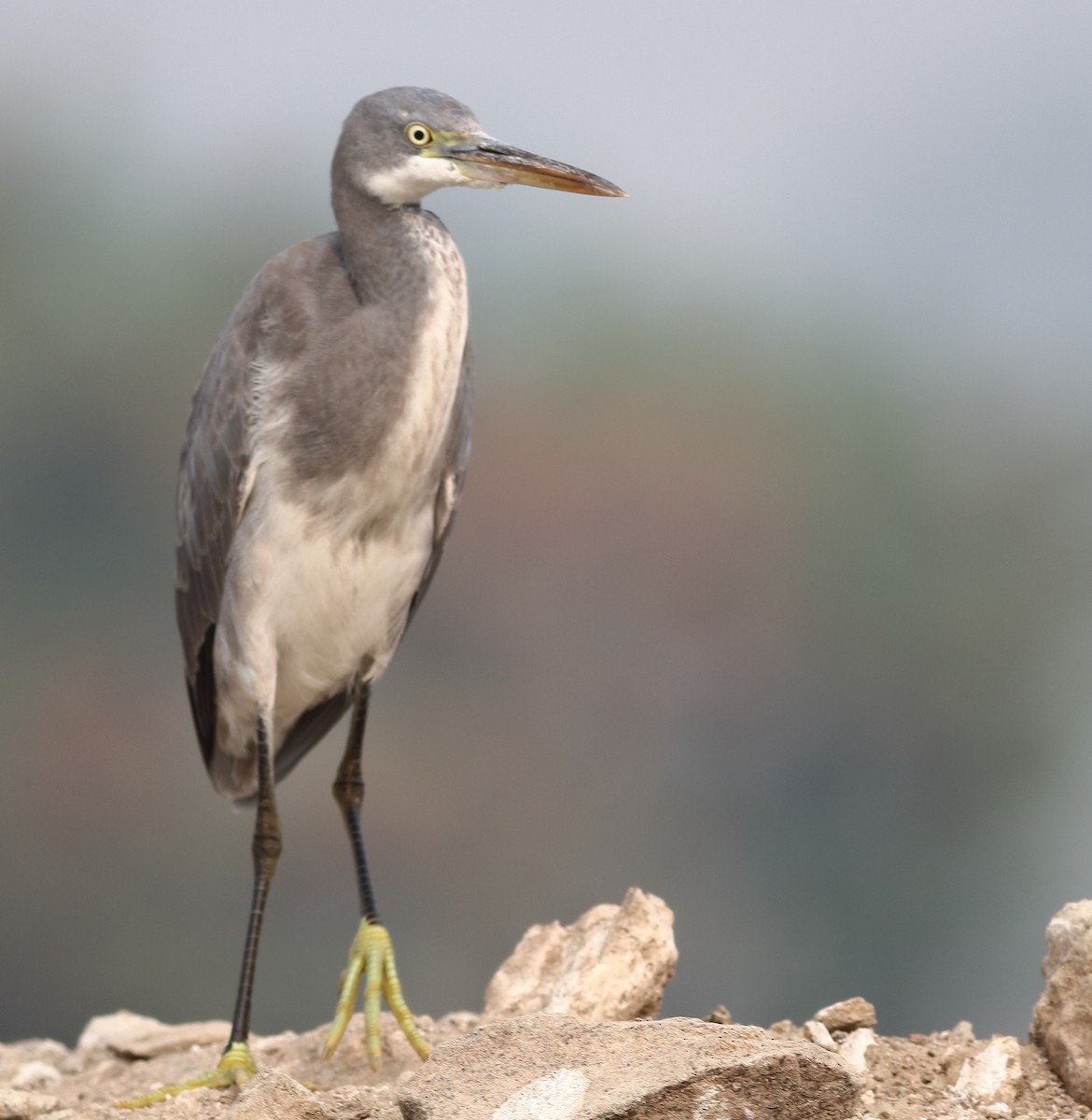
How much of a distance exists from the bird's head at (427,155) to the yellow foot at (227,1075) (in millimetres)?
2424

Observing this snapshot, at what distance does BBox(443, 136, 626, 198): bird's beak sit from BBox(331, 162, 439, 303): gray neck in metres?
0.26

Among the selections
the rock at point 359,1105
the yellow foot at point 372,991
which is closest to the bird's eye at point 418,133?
the yellow foot at point 372,991

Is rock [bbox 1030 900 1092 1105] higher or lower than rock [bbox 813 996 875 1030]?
higher

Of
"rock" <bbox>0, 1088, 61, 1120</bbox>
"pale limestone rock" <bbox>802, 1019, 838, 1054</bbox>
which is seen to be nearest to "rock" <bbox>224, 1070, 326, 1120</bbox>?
"rock" <bbox>0, 1088, 61, 1120</bbox>

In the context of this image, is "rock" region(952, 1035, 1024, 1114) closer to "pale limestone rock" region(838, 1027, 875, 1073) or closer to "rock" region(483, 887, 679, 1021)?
"pale limestone rock" region(838, 1027, 875, 1073)

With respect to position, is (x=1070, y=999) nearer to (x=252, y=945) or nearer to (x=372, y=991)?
(x=372, y=991)

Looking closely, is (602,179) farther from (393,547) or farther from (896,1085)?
(896,1085)

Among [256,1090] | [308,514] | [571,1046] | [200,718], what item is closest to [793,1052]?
[571,1046]

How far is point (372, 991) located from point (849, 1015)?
64.9 inches

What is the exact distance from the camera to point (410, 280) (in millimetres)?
4293

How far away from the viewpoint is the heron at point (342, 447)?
4.28 meters

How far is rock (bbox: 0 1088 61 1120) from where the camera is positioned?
382 cm

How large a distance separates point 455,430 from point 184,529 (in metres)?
0.91

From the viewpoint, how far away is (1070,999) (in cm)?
332
